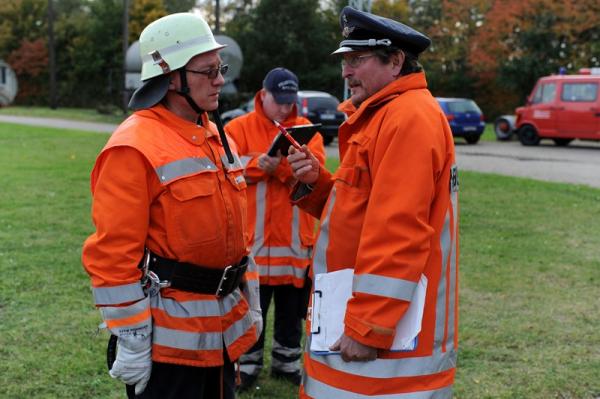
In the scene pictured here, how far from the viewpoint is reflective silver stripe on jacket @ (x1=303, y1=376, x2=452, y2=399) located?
265cm

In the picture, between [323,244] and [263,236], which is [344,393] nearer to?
[323,244]

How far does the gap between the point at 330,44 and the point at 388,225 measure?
38855 millimetres

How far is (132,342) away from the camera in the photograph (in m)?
2.81

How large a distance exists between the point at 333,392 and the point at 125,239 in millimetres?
990

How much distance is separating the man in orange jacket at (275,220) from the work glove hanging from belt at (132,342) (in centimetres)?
192

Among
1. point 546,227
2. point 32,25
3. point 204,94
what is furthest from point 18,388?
point 32,25

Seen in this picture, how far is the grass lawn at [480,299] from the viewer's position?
193 inches

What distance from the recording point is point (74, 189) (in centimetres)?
1246

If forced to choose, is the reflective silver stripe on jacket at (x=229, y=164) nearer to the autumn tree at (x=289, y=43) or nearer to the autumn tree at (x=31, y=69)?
the autumn tree at (x=289, y=43)

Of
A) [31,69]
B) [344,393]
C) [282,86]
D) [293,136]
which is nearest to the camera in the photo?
[344,393]

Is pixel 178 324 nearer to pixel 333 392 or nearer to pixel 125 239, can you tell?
pixel 125 239

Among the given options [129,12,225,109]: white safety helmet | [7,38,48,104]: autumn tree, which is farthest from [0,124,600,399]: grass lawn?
[7,38,48,104]: autumn tree

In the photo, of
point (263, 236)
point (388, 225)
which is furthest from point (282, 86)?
point (388, 225)

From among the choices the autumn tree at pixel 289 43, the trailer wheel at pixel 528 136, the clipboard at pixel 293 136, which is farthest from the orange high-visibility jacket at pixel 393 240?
the autumn tree at pixel 289 43
